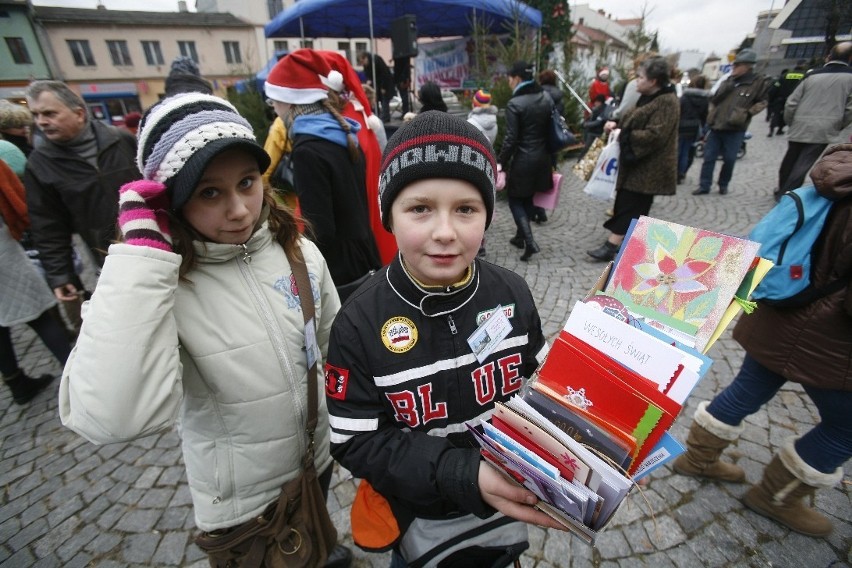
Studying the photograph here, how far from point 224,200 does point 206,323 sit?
387 millimetres

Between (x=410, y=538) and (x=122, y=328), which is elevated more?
(x=122, y=328)

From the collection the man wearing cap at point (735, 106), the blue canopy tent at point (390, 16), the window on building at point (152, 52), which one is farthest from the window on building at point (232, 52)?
the man wearing cap at point (735, 106)

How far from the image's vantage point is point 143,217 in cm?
101

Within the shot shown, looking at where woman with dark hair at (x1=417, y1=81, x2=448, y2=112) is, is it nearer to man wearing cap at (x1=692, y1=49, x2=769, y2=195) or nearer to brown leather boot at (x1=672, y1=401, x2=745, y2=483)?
brown leather boot at (x1=672, y1=401, x2=745, y2=483)

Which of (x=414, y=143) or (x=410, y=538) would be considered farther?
(x=410, y=538)

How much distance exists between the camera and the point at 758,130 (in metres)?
13.2

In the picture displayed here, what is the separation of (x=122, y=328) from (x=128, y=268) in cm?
15

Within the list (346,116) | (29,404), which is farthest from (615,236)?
(29,404)

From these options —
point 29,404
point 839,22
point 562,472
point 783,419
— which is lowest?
point 29,404

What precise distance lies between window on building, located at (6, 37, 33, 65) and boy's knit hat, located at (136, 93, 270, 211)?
38.3 metres

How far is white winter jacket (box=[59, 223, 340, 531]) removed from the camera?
0.96m

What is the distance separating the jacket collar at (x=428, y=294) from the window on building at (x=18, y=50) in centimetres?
3890

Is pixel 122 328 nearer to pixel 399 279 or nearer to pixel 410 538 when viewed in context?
pixel 399 279

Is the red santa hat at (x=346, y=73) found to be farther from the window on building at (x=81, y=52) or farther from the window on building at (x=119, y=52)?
the window on building at (x=81, y=52)
